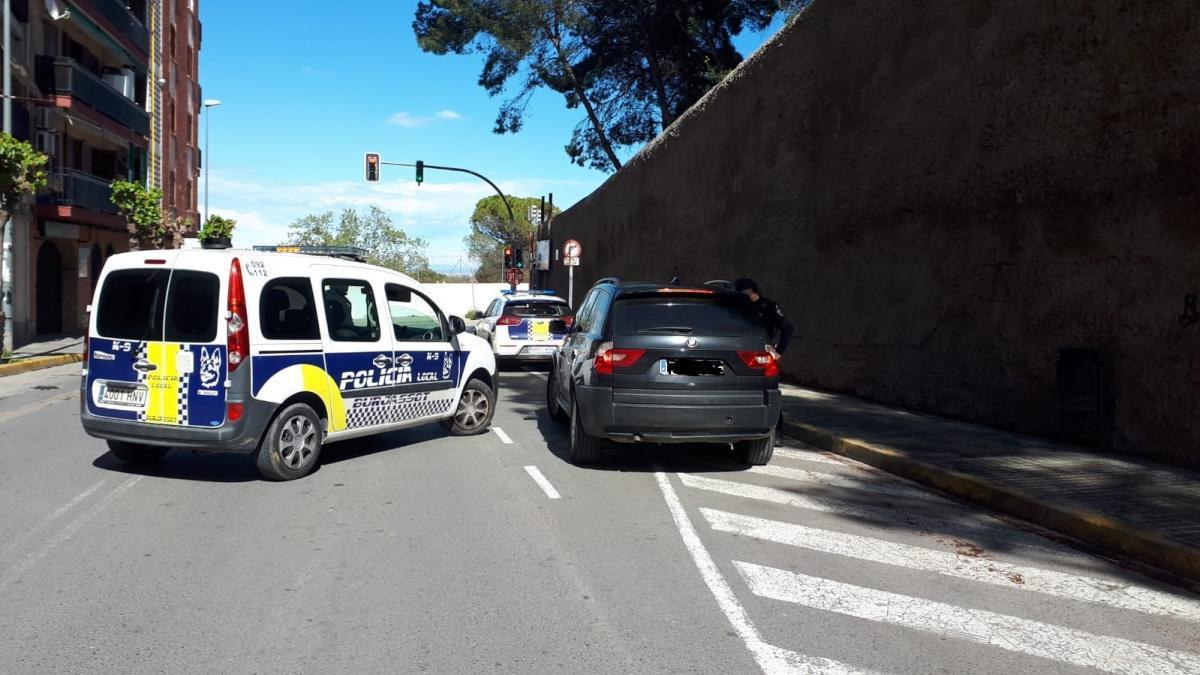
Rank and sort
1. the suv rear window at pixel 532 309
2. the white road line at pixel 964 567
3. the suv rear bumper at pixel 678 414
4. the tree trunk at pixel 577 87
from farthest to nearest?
the tree trunk at pixel 577 87 → the suv rear window at pixel 532 309 → the suv rear bumper at pixel 678 414 → the white road line at pixel 964 567

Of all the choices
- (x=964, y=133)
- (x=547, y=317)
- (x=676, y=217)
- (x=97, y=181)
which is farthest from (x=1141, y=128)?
(x=97, y=181)

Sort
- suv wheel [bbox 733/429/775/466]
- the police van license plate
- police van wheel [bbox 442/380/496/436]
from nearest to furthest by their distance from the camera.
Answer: the police van license plate < suv wheel [bbox 733/429/775/466] < police van wheel [bbox 442/380/496/436]

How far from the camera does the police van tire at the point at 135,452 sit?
8.23 m

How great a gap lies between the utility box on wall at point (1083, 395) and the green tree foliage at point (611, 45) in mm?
24762

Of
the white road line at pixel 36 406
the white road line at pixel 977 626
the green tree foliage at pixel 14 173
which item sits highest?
the green tree foliage at pixel 14 173

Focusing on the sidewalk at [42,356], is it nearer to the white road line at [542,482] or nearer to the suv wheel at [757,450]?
the white road line at [542,482]

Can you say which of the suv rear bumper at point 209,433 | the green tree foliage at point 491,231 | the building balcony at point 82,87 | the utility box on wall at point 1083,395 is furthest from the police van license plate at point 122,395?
the green tree foliage at point 491,231

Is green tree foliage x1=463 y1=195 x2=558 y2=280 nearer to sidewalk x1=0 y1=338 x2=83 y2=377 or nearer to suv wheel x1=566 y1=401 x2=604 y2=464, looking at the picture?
sidewalk x1=0 y1=338 x2=83 y2=377

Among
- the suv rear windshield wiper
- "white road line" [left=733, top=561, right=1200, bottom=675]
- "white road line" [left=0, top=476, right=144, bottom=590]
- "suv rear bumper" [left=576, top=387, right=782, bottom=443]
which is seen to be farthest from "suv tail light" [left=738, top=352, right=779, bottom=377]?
"white road line" [left=0, top=476, right=144, bottom=590]

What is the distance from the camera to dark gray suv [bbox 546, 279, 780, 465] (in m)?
8.09

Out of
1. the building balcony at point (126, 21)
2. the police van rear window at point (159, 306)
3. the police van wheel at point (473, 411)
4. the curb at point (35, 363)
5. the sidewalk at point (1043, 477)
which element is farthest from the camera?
the building balcony at point (126, 21)

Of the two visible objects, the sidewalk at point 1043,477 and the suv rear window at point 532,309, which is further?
the suv rear window at point 532,309

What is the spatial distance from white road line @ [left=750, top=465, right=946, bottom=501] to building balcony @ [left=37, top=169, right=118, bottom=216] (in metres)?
24.2

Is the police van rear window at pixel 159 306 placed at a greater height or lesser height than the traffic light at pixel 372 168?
lesser
